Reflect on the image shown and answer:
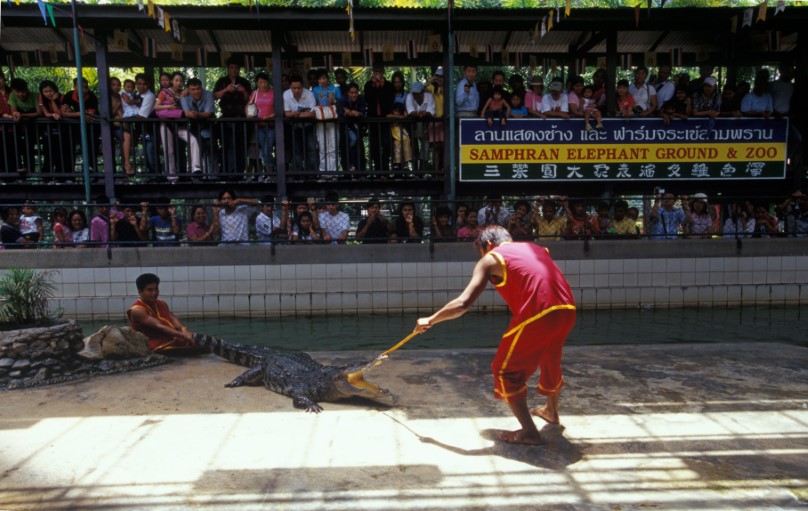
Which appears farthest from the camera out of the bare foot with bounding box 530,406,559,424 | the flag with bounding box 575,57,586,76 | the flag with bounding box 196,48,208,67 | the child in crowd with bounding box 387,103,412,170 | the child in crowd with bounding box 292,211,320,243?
the flag with bounding box 575,57,586,76

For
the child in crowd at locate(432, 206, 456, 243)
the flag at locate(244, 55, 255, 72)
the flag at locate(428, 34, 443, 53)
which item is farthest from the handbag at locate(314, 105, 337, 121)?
the flag at locate(244, 55, 255, 72)

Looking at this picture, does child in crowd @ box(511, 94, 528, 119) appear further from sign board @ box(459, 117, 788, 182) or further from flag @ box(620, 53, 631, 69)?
flag @ box(620, 53, 631, 69)

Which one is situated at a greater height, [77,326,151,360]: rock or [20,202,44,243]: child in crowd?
[20,202,44,243]: child in crowd

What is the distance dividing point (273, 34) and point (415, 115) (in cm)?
252

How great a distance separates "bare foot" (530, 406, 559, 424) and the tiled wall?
16.0ft

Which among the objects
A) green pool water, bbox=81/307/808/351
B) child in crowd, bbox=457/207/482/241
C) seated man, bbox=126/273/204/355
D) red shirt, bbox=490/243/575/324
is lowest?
green pool water, bbox=81/307/808/351

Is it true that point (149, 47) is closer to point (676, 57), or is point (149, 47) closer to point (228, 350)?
point (228, 350)

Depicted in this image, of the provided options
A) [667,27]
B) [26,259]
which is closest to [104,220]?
[26,259]

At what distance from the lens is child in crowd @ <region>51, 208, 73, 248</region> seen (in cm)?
902

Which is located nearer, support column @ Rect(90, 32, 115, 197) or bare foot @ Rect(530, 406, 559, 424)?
bare foot @ Rect(530, 406, 559, 424)

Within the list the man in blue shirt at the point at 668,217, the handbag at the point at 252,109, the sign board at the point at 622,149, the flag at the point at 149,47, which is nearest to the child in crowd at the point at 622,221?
the man in blue shirt at the point at 668,217

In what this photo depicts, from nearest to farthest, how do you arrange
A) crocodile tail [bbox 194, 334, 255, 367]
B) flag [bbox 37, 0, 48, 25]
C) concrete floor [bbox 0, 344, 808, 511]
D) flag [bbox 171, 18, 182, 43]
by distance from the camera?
concrete floor [bbox 0, 344, 808, 511] → crocodile tail [bbox 194, 334, 255, 367] → flag [bbox 37, 0, 48, 25] → flag [bbox 171, 18, 182, 43]

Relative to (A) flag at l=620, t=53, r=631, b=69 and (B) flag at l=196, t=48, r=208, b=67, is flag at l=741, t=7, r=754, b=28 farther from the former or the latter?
(B) flag at l=196, t=48, r=208, b=67

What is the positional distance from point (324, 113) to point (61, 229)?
4269mm
